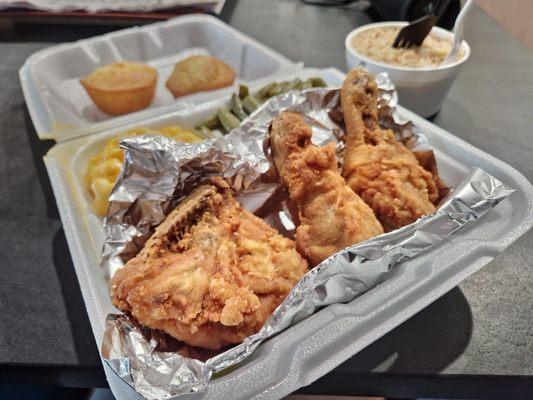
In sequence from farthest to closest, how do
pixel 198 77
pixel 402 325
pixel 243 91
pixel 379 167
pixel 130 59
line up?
1. pixel 130 59
2. pixel 198 77
3. pixel 243 91
4. pixel 379 167
5. pixel 402 325

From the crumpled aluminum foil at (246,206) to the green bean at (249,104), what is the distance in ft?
0.64

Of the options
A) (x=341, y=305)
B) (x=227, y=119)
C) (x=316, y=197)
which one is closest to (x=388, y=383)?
(x=341, y=305)

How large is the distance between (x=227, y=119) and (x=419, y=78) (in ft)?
2.44

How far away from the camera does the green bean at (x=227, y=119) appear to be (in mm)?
1646

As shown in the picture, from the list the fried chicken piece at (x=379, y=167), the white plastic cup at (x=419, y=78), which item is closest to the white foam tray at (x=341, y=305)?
the fried chicken piece at (x=379, y=167)

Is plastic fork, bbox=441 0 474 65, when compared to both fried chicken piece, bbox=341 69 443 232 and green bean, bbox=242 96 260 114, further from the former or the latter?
green bean, bbox=242 96 260 114

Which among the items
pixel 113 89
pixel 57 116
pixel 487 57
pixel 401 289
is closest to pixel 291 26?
pixel 487 57

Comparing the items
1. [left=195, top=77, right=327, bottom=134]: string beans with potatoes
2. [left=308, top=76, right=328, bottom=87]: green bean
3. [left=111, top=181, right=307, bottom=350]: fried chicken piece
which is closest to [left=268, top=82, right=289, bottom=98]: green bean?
[left=195, top=77, right=327, bottom=134]: string beans with potatoes

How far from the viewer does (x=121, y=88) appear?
194 centimetres

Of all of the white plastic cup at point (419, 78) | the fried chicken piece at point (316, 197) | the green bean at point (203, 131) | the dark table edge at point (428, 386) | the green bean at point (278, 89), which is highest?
the white plastic cup at point (419, 78)

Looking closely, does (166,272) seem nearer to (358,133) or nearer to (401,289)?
(401,289)

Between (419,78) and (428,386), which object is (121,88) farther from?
(428,386)

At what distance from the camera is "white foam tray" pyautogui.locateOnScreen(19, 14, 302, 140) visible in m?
1.81

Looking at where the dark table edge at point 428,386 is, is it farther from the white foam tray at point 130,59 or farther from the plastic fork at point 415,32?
the plastic fork at point 415,32
